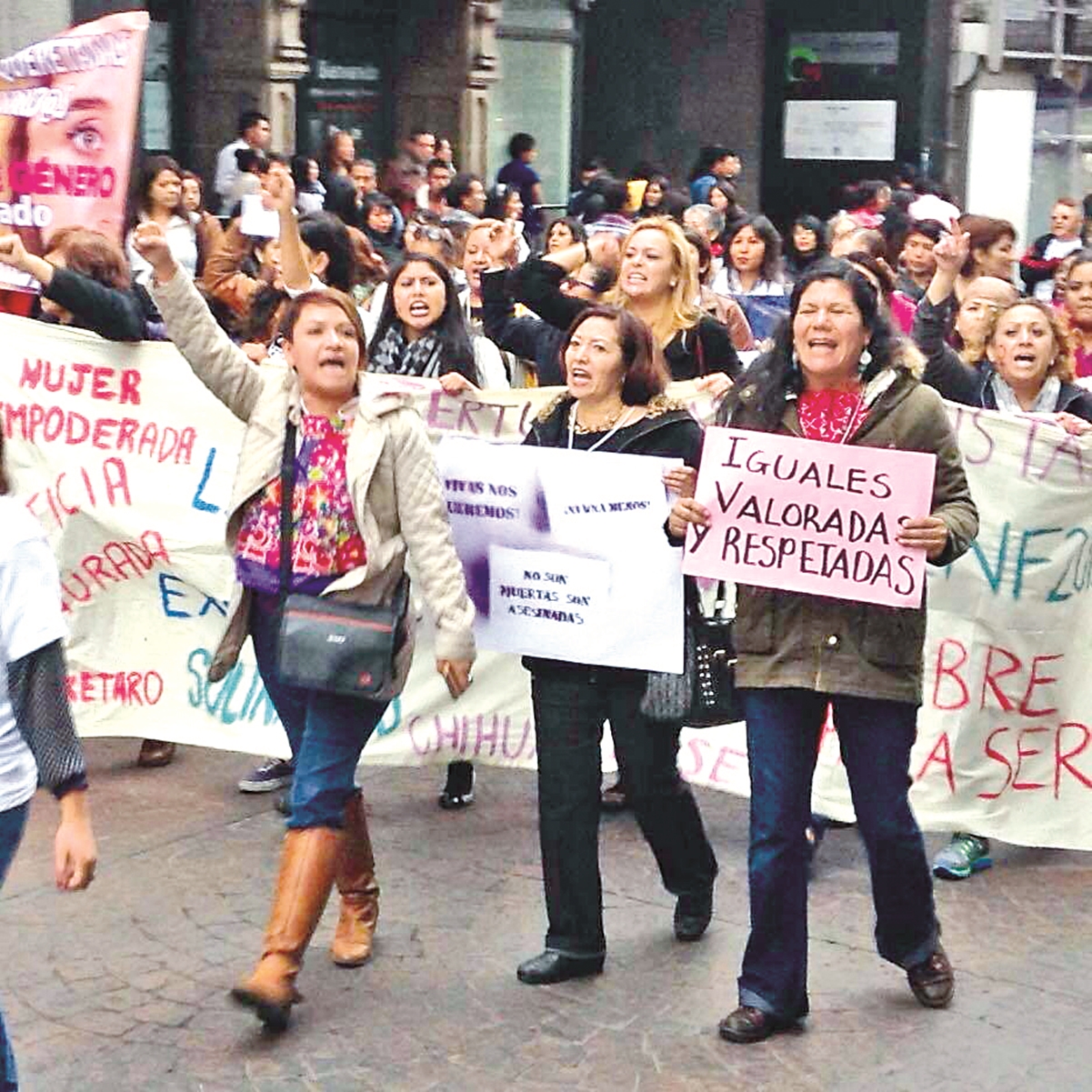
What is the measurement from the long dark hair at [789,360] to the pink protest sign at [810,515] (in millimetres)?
74

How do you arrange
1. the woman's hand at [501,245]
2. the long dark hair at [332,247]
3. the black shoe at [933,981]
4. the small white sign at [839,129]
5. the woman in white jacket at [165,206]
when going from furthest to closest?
the small white sign at [839,129], the woman in white jacket at [165,206], the long dark hair at [332,247], the woman's hand at [501,245], the black shoe at [933,981]

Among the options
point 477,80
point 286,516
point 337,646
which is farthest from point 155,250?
point 477,80

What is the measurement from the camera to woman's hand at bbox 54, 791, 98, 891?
12.4 feet

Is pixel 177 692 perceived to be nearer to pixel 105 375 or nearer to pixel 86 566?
pixel 86 566

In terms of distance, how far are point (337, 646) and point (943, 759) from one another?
2.13m

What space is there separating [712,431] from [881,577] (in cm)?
51

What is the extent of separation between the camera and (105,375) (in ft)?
22.7

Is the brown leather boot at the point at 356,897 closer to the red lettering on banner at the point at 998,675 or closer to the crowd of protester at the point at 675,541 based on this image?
the crowd of protester at the point at 675,541

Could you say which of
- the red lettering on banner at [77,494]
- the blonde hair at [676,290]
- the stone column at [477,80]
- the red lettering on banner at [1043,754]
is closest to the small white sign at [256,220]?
the red lettering on banner at [77,494]

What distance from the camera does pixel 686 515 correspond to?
4988 millimetres

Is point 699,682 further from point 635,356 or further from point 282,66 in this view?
point 282,66

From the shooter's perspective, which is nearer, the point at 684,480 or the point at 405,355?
the point at 684,480

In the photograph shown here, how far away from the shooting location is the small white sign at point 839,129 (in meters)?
24.3

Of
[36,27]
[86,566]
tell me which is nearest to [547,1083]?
[86,566]
